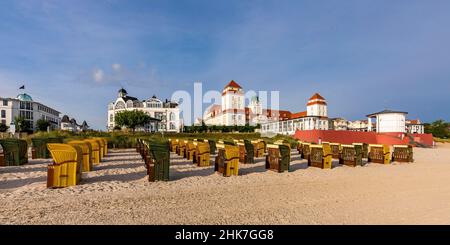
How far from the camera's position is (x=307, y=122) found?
46.4 meters

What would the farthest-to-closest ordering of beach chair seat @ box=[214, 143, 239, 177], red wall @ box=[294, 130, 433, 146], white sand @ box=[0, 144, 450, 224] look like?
red wall @ box=[294, 130, 433, 146] < beach chair seat @ box=[214, 143, 239, 177] < white sand @ box=[0, 144, 450, 224]

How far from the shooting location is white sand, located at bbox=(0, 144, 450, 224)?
14.7ft

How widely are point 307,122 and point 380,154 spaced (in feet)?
108

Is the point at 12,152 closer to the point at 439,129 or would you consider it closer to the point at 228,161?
the point at 228,161

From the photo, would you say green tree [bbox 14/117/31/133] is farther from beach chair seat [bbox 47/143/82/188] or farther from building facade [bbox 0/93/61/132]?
beach chair seat [bbox 47/143/82/188]

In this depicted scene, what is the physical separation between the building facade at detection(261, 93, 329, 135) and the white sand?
39.1m

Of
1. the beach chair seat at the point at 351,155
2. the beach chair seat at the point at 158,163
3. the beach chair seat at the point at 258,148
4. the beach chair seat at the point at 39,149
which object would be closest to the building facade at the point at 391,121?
the beach chair seat at the point at 351,155

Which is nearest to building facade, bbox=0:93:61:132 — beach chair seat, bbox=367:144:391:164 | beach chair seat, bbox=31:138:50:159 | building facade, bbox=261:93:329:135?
beach chair seat, bbox=31:138:50:159

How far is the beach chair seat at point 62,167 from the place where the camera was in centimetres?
666

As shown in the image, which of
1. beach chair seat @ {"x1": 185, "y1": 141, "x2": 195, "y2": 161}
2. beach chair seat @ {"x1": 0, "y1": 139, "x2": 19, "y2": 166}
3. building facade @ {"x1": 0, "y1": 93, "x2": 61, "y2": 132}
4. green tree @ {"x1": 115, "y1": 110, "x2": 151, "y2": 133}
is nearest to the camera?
beach chair seat @ {"x1": 0, "y1": 139, "x2": 19, "y2": 166}
